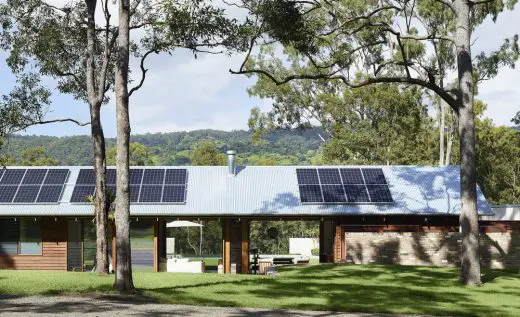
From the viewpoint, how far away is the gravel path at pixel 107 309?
52.0 feet

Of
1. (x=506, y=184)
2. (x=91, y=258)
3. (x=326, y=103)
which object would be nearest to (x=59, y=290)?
(x=91, y=258)

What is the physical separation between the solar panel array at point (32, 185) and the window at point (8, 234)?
1.09 metres

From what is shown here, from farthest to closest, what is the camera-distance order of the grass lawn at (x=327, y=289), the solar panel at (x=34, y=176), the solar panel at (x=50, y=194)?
1. the solar panel at (x=34, y=176)
2. the solar panel at (x=50, y=194)
3. the grass lawn at (x=327, y=289)

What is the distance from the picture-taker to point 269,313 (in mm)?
16641

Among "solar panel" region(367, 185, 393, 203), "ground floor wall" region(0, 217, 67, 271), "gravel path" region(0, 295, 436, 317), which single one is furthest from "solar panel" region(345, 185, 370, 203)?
"gravel path" region(0, 295, 436, 317)

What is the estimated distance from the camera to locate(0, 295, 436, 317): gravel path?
15.8m

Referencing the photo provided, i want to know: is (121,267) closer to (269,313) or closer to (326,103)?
(269,313)

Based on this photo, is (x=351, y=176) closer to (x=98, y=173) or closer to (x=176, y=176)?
(x=176, y=176)

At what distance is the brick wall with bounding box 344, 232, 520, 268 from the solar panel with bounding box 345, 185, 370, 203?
11.1 feet

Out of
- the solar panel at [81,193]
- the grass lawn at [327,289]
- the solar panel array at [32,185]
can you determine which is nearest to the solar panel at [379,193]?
the grass lawn at [327,289]

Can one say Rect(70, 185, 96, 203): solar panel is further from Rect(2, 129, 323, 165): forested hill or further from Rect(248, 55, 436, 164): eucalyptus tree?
Rect(2, 129, 323, 165): forested hill

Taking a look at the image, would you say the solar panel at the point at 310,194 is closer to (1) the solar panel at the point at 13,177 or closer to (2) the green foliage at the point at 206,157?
(1) the solar panel at the point at 13,177

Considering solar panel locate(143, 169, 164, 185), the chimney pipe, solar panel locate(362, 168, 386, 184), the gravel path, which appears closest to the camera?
the gravel path

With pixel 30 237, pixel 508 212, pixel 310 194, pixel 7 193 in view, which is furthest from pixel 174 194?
pixel 508 212
